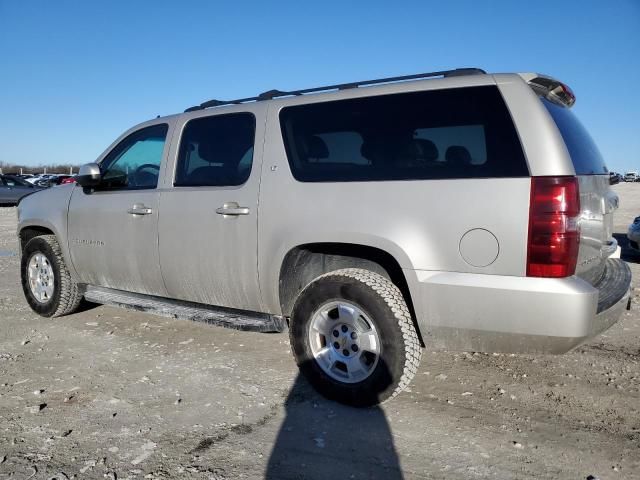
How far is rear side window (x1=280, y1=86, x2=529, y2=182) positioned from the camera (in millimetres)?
2713

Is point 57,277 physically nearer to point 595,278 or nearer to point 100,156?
point 100,156

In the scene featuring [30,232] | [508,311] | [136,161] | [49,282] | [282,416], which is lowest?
[282,416]

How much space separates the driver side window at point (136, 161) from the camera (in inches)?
167

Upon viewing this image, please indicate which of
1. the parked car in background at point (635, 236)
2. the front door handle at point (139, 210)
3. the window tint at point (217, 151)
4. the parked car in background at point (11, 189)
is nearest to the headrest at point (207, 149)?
the window tint at point (217, 151)

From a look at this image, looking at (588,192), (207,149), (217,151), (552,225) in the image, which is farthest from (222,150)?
(588,192)

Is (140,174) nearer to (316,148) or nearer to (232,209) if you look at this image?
(232,209)

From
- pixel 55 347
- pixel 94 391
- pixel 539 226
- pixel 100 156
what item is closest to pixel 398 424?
pixel 539 226

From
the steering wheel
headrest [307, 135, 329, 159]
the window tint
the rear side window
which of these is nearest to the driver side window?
the steering wheel

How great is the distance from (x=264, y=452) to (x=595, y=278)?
214 cm

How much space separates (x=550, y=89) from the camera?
304 cm

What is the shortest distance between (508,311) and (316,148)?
157 centimetres

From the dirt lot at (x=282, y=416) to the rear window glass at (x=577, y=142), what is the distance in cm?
145

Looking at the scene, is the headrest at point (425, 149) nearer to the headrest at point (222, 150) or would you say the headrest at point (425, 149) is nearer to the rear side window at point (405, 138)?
the rear side window at point (405, 138)

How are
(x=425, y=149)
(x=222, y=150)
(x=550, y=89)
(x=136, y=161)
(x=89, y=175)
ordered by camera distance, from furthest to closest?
(x=136, y=161)
(x=89, y=175)
(x=222, y=150)
(x=550, y=89)
(x=425, y=149)
